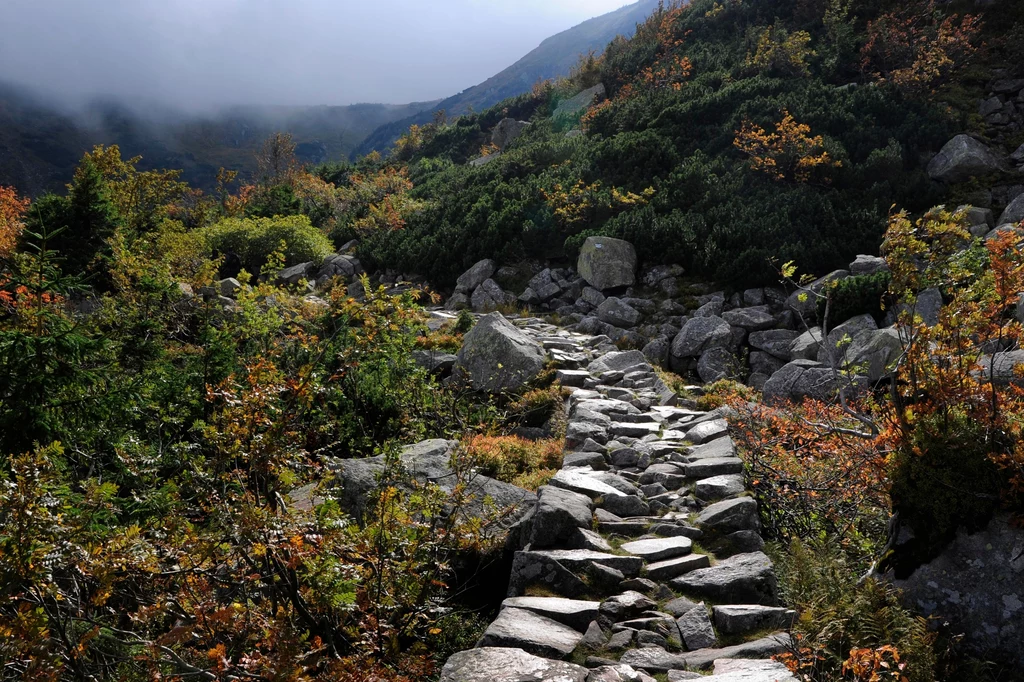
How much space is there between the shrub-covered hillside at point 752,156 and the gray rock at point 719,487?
9.25 metres

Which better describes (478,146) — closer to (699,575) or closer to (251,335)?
(251,335)

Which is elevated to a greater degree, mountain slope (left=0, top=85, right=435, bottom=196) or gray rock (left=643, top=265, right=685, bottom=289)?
mountain slope (left=0, top=85, right=435, bottom=196)

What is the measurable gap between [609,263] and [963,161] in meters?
9.75

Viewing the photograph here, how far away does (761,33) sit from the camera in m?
23.8

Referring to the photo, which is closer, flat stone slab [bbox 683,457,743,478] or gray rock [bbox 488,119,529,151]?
flat stone slab [bbox 683,457,743,478]

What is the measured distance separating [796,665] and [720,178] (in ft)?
53.2

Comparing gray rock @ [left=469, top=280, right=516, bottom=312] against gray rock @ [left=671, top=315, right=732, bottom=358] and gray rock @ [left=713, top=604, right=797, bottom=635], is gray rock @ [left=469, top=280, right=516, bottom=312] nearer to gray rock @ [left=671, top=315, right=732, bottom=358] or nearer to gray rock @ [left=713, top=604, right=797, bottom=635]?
gray rock @ [left=671, top=315, right=732, bottom=358]

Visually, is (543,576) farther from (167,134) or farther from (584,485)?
(167,134)

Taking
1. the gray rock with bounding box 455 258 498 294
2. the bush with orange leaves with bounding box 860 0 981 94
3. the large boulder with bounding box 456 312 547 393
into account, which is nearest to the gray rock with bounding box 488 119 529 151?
the bush with orange leaves with bounding box 860 0 981 94

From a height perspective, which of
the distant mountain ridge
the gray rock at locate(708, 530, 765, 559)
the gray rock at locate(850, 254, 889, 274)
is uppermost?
the distant mountain ridge

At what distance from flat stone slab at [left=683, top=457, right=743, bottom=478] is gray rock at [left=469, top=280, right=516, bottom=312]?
1012 centimetres

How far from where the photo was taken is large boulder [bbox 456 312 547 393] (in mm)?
9883

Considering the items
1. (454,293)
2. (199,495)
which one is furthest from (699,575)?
(454,293)

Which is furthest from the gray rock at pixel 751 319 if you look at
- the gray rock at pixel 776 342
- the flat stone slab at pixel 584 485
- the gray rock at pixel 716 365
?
the flat stone slab at pixel 584 485
